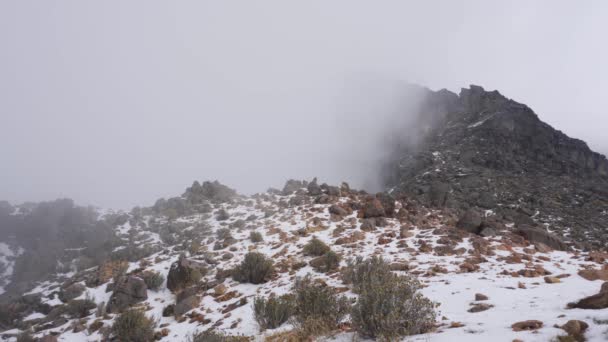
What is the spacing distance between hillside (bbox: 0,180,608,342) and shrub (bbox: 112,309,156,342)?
0.31 meters

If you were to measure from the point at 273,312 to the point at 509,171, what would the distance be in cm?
3344

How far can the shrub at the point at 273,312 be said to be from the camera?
6145 millimetres

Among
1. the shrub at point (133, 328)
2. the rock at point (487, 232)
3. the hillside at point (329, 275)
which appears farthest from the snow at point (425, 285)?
the rock at point (487, 232)

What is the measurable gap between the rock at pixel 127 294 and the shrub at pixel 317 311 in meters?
6.85

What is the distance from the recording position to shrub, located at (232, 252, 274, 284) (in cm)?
988

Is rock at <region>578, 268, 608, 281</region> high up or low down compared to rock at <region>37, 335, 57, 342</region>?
up

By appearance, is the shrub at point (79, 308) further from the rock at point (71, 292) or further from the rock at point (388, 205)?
the rock at point (388, 205)

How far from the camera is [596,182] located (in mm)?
30078

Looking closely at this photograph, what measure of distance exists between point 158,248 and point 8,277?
412 inches

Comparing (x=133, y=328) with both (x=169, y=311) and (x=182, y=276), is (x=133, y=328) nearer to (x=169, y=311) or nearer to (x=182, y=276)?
(x=169, y=311)

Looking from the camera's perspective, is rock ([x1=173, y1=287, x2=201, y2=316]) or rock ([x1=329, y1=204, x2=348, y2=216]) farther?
rock ([x1=329, y1=204, x2=348, y2=216])

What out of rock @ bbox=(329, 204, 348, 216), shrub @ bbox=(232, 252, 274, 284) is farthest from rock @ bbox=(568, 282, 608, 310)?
rock @ bbox=(329, 204, 348, 216)

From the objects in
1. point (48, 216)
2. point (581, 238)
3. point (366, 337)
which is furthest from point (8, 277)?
point (581, 238)

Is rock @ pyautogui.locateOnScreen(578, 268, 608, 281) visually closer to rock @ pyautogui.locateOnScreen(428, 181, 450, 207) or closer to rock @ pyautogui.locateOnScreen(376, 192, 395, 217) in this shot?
rock @ pyautogui.locateOnScreen(376, 192, 395, 217)
